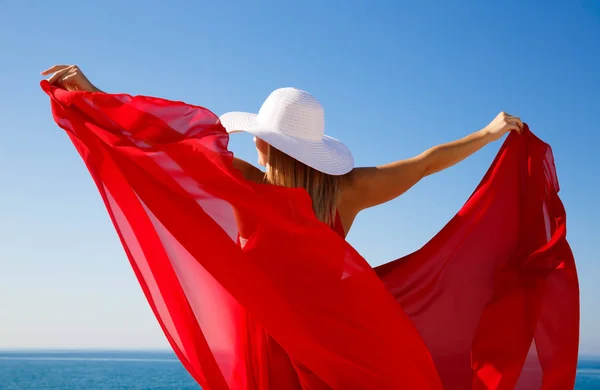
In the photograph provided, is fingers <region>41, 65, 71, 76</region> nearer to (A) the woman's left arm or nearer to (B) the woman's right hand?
(B) the woman's right hand

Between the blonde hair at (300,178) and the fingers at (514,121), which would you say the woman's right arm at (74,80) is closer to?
the blonde hair at (300,178)

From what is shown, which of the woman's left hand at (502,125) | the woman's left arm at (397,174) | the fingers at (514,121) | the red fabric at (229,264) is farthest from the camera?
the fingers at (514,121)

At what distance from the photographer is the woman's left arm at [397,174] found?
3002 mm

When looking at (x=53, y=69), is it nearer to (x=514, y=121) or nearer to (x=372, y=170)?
(x=372, y=170)

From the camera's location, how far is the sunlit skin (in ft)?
9.30

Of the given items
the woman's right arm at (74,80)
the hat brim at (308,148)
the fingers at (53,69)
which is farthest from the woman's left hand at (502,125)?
the fingers at (53,69)

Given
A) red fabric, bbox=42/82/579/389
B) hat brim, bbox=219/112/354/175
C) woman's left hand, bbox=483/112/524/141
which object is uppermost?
woman's left hand, bbox=483/112/524/141

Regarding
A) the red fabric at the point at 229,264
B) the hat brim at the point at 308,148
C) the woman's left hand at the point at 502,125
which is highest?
the woman's left hand at the point at 502,125

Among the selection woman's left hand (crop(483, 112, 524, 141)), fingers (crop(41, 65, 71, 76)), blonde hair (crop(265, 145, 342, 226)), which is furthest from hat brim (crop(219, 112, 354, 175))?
woman's left hand (crop(483, 112, 524, 141))

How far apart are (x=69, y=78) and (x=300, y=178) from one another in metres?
1.01

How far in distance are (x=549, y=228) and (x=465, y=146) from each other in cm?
71

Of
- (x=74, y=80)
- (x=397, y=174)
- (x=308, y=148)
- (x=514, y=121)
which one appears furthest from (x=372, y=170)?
(x=74, y=80)

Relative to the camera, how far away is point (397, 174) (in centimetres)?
304

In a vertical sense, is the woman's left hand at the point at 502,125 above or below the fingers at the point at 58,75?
below
